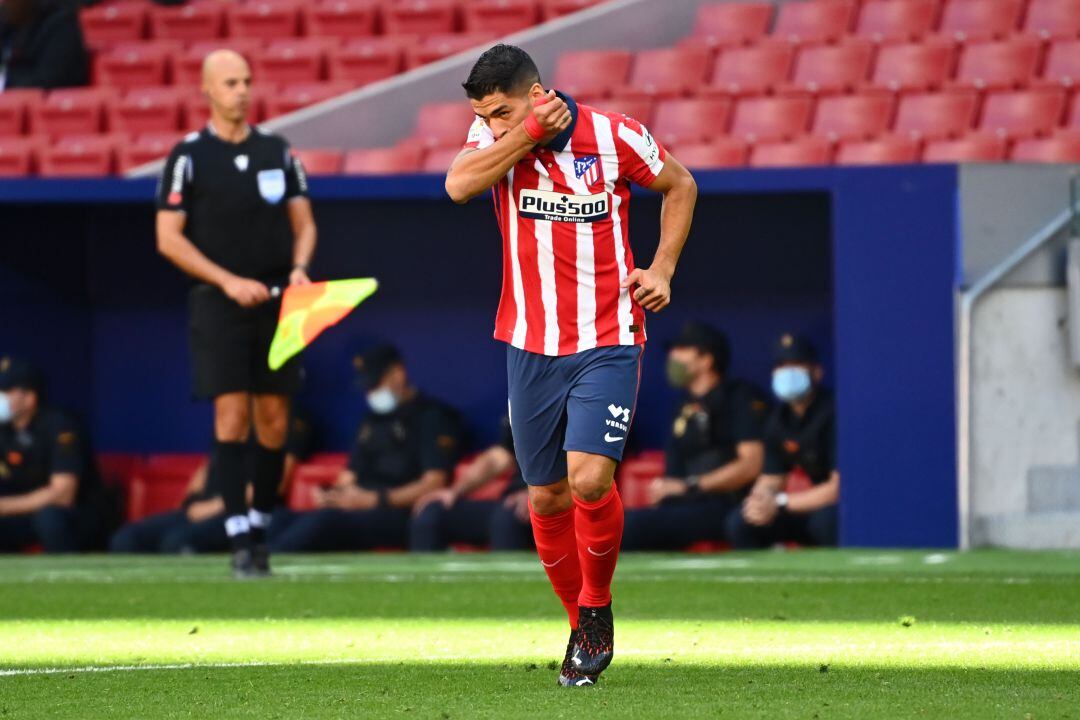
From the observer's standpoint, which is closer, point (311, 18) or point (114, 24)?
point (311, 18)

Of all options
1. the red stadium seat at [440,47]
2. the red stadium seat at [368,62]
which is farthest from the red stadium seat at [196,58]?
the red stadium seat at [440,47]

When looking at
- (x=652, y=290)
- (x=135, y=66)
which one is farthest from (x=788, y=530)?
(x=135, y=66)

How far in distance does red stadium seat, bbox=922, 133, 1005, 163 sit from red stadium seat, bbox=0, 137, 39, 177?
5.96 metres

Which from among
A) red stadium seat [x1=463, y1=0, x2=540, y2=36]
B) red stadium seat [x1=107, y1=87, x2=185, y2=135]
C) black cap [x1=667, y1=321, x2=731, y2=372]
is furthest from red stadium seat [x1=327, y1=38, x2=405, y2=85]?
black cap [x1=667, y1=321, x2=731, y2=372]

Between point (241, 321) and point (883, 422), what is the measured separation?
137 inches

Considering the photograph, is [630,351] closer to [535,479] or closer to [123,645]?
[535,479]

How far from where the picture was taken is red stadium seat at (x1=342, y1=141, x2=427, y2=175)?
12484 millimetres

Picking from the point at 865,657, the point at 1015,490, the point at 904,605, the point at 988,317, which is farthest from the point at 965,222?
the point at 865,657

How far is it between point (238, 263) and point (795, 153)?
4.42 m

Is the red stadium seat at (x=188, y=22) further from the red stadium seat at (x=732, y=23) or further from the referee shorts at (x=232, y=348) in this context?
the referee shorts at (x=232, y=348)

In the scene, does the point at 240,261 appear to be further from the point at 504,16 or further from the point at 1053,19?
the point at 1053,19

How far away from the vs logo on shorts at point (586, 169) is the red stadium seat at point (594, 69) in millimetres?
8087

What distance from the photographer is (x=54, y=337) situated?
40.7 ft

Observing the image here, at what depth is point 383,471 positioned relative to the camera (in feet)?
36.7
